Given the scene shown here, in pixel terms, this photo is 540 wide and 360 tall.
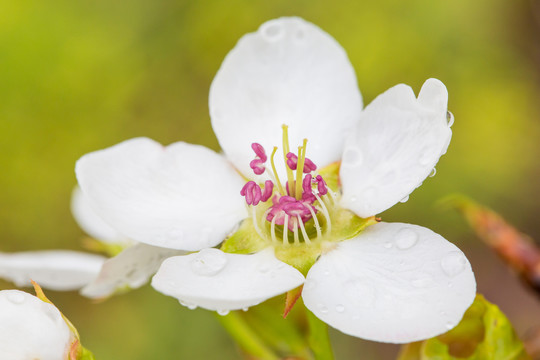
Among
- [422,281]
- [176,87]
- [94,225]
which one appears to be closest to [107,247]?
[94,225]

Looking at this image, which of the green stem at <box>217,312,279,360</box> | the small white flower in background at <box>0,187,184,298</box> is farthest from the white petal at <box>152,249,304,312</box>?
the green stem at <box>217,312,279,360</box>

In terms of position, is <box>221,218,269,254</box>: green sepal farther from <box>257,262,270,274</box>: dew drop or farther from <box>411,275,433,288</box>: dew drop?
<box>411,275,433,288</box>: dew drop

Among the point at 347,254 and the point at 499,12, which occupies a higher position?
the point at 347,254

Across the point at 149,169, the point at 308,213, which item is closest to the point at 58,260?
the point at 149,169

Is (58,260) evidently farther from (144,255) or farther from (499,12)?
(499,12)

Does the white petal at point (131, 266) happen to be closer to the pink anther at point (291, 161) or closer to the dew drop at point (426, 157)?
the pink anther at point (291, 161)

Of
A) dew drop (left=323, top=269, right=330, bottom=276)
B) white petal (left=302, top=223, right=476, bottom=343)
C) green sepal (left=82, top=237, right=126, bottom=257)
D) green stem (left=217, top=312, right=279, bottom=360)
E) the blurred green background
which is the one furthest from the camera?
the blurred green background
